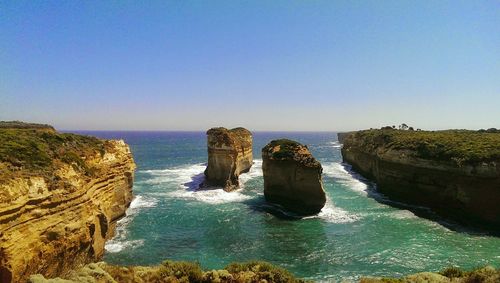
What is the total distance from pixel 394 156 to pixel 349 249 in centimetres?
2174

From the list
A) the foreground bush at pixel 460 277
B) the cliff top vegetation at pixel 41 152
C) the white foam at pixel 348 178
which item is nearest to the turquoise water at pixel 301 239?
the white foam at pixel 348 178

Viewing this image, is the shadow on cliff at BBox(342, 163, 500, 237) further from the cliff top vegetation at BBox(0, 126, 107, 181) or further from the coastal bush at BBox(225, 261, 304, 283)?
the cliff top vegetation at BBox(0, 126, 107, 181)

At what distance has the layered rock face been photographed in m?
15.3

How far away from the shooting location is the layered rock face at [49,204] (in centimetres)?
1526

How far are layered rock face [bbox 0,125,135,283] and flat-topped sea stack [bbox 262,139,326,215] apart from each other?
721 inches

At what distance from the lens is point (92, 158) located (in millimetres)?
26031

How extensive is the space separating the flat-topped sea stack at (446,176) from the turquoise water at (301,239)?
3432 millimetres

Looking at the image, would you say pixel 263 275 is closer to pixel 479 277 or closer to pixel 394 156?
pixel 479 277

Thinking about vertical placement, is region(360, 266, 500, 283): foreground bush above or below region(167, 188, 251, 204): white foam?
above

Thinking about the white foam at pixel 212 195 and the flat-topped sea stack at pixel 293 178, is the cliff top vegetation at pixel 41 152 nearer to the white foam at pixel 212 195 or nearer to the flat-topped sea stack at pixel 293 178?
the white foam at pixel 212 195

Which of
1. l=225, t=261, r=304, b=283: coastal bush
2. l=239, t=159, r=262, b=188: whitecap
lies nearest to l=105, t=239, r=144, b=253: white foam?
l=225, t=261, r=304, b=283: coastal bush

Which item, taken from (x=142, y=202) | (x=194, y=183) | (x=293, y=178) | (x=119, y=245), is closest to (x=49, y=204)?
(x=119, y=245)

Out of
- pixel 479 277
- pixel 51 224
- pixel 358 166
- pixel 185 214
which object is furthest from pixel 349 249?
pixel 358 166

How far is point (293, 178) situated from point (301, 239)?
9.39 m
